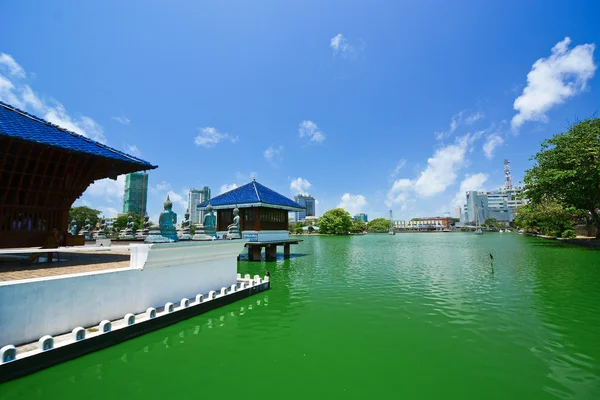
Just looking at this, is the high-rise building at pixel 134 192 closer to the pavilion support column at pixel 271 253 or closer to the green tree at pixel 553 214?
the pavilion support column at pixel 271 253

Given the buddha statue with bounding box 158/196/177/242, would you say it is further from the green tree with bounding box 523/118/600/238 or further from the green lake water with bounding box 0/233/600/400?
the green tree with bounding box 523/118/600/238

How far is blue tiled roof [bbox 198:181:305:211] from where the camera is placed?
26.8 meters

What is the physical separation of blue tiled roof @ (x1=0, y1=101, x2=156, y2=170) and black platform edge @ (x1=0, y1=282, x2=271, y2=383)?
24.1 feet

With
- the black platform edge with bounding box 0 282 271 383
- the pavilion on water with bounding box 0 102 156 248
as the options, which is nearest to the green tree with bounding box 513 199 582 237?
the black platform edge with bounding box 0 282 271 383

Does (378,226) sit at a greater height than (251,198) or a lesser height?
lesser

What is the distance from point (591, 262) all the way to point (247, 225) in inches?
1268

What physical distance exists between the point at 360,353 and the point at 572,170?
46.4m

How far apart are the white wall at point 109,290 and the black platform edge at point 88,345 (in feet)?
2.60

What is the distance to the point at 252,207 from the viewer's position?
2723cm

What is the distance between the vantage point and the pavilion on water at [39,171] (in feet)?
A: 36.2

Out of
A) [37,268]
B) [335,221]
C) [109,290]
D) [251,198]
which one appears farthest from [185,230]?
[335,221]

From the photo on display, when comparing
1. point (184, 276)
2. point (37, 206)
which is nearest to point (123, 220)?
point (37, 206)

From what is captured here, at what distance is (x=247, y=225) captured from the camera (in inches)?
1095

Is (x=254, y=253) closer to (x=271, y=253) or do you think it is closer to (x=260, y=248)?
(x=260, y=248)
